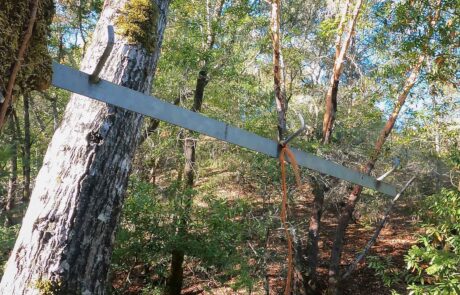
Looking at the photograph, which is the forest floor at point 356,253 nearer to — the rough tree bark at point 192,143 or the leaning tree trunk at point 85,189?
the rough tree bark at point 192,143

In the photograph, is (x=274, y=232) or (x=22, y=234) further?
(x=274, y=232)

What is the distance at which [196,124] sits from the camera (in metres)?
1.16

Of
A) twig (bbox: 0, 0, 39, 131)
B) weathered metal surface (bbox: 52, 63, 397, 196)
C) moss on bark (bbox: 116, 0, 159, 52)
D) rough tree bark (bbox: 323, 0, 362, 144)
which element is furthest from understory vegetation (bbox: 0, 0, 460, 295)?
twig (bbox: 0, 0, 39, 131)

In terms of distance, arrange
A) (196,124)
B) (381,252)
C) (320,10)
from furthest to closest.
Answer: (320,10) < (381,252) < (196,124)

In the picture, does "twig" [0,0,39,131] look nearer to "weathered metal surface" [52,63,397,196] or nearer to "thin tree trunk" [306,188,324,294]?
"weathered metal surface" [52,63,397,196]

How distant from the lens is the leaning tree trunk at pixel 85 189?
2.01 metres

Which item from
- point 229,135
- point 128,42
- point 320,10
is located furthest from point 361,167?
point 320,10

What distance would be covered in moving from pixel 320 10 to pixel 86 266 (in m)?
12.7

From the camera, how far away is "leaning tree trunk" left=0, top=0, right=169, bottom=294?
2010mm

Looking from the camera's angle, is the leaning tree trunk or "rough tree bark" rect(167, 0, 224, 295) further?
"rough tree bark" rect(167, 0, 224, 295)

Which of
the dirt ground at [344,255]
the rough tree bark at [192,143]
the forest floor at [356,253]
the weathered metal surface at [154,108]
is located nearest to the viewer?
the weathered metal surface at [154,108]

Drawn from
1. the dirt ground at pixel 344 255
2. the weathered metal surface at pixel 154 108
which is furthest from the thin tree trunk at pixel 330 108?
the weathered metal surface at pixel 154 108

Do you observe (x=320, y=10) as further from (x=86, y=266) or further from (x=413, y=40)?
(x=86, y=266)

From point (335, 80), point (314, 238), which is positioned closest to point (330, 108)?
point (335, 80)
